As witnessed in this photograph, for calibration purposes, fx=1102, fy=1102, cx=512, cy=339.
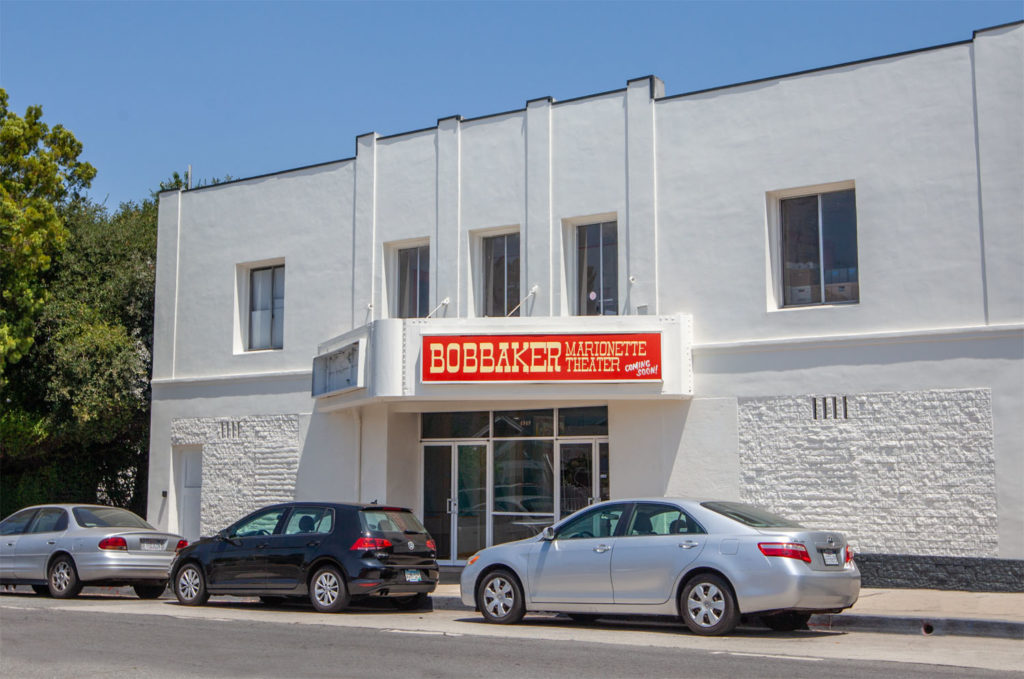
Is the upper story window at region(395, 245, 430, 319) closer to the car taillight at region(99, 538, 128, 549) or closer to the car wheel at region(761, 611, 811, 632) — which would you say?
the car taillight at region(99, 538, 128, 549)

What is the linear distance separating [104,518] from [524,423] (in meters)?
6.98

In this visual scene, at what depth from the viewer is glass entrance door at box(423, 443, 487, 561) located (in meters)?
19.5

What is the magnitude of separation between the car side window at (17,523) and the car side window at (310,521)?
5237 mm

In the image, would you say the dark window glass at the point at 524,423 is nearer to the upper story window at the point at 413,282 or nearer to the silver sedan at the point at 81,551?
the upper story window at the point at 413,282

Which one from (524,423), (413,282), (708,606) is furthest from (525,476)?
(708,606)

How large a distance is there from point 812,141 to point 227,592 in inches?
422

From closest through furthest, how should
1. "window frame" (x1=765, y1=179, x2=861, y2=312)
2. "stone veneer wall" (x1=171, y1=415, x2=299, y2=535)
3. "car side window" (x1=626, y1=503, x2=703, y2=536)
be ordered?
"car side window" (x1=626, y1=503, x2=703, y2=536) < "window frame" (x1=765, y1=179, x2=861, y2=312) < "stone veneer wall" (x1=171, y1=415, x2=299, y2=535)

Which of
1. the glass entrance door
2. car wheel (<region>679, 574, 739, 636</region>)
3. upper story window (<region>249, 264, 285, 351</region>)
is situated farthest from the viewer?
upper story window (<region>249, 264, 285, 351</region>)

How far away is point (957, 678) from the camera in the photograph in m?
8.80

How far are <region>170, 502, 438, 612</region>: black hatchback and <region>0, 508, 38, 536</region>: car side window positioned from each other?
11.3 feet

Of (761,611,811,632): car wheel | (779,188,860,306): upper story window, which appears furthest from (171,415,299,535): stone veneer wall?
(761,611,811,632): car wheel

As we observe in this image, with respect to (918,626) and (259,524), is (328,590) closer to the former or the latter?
(259,524)

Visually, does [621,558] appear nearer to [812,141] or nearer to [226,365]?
[812,141]

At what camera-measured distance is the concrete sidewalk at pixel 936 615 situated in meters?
11.8
